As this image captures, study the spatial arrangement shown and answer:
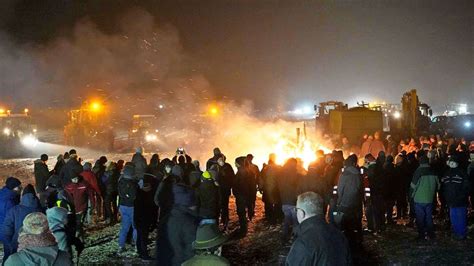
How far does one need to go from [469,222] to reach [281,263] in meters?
5.38

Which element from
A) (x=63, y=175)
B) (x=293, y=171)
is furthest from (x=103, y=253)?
(x=293, y=171)

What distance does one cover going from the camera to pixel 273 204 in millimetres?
11281

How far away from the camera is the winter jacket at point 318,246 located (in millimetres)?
3840

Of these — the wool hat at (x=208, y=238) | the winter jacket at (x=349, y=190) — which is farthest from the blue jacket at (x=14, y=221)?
the winter jacket at (x=349, y=190)

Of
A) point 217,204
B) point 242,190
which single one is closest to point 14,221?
point 217,204

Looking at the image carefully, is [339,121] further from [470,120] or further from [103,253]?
[103,253]

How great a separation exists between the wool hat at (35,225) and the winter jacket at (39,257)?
0.49ft

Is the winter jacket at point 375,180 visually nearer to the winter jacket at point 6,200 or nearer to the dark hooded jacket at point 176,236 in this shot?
the dark hooded jacket at point 176,236

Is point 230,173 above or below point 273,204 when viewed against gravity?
above

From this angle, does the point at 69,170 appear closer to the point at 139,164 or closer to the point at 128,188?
the point at 139,164

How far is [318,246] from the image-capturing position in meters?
3.86

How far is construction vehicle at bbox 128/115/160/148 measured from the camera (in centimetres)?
3769

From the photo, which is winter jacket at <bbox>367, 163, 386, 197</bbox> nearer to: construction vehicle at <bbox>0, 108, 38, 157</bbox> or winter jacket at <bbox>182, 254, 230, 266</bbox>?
winter jacket at <bbox>182, 254, 230, 266</bbox>

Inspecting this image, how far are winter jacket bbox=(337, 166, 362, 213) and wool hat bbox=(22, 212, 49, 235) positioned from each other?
596 centimetres
